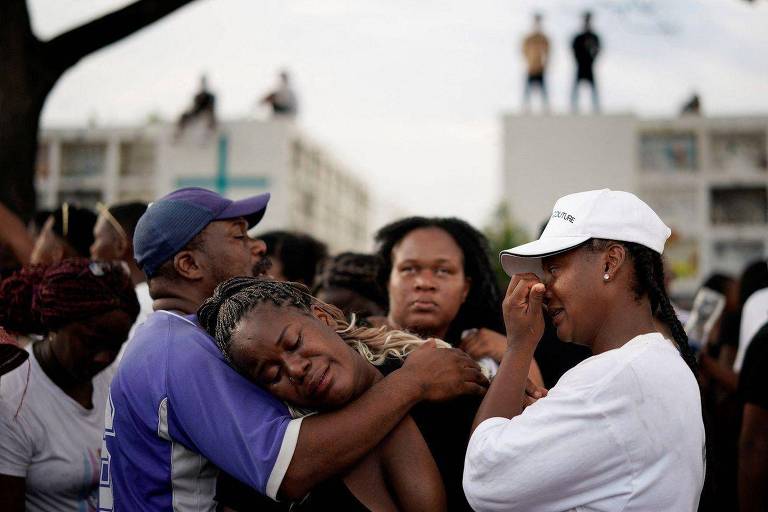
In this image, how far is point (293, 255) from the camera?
542 cm

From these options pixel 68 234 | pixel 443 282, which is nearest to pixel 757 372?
pixel 443 282

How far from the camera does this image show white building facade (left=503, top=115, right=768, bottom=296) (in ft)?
66.3

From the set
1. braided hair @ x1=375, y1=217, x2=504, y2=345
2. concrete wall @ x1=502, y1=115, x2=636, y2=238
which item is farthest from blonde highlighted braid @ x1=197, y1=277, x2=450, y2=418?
concrete wall @ x1=502, y1=115, x2=636, y2=238

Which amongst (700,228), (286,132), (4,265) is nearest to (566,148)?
(700,228)

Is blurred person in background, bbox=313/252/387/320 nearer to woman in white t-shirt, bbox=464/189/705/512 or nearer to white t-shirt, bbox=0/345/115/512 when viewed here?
white t-shirt, bbox=0/345/115/512

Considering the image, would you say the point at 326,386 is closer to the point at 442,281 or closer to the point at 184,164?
the point at 442,281

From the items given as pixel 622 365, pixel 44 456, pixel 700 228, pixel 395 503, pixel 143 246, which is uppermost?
pixel 143 246

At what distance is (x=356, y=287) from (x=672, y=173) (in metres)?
18.1

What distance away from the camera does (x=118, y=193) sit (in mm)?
23453

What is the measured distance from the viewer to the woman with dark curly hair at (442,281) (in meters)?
3.66

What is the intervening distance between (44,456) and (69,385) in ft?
1.02

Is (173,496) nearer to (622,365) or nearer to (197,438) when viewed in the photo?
(197,438)

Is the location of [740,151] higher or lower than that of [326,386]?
lower

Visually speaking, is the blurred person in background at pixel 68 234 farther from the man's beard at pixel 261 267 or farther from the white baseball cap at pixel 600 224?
the white baseball cap at pixel 600 224
